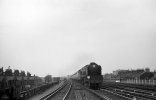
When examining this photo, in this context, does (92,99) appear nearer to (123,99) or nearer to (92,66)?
(123,99)

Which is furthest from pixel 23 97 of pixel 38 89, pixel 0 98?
pixel 38 89

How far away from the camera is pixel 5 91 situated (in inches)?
691

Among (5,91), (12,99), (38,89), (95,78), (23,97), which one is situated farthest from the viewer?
(95,78)

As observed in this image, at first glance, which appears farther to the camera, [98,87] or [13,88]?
[98,87]

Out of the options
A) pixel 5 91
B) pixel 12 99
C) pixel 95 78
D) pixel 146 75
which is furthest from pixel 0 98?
pixel 146 75

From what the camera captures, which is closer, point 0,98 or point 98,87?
point 0,98

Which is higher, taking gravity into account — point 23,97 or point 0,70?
point 0,70

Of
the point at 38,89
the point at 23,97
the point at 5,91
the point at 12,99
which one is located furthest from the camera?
the point at 38,89

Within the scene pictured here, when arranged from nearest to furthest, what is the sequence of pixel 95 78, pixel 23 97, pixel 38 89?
pixel 23 97 < pixel 38 89 < pixel 95 78

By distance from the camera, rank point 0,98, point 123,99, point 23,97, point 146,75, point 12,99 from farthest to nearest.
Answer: point 146,75, point 23,97, point 123,99, point 12,99, point 0,98

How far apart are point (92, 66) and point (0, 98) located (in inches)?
1077

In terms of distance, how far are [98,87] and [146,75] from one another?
159 feet

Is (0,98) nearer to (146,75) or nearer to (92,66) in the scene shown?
(92,66)

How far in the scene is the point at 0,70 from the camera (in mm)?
26922
